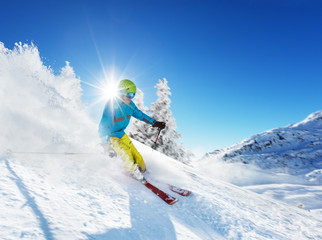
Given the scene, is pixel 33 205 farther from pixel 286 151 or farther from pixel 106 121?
pixel 286 151

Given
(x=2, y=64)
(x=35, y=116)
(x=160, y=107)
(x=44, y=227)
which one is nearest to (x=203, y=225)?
(x=44, y=227)

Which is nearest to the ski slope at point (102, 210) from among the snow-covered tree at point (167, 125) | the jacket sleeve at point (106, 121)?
the jacket sleeve at point (106, 121)

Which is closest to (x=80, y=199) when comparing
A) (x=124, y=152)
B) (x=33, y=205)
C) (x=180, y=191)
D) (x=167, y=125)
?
(x=33, y=205)

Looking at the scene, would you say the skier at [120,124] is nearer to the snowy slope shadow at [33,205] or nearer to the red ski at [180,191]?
the red ski at [180,191]

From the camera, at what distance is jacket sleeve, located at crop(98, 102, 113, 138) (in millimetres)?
4578

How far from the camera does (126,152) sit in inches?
171

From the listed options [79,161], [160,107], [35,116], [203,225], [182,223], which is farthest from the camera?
[160,107]

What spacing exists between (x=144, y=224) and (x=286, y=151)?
6869 centimetres

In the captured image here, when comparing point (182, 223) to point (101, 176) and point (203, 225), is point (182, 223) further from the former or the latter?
point (101, 176)

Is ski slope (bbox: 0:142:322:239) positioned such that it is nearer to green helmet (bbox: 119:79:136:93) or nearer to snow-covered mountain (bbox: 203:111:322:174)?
green helmet (bbox: 119:79:136:93)

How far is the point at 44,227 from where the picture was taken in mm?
1534

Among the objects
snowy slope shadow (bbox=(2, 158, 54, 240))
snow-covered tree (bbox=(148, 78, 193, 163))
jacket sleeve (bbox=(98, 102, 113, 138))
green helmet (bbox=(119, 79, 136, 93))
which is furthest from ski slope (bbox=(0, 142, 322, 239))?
snow-covered tree (bbox=(148, 78, 193, 163))

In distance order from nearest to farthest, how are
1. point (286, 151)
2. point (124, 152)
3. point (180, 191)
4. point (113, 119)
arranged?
point (180, 191), point (124, 152), point (113, 119), point (286, 151)

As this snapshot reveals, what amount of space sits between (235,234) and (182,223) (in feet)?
3.24
